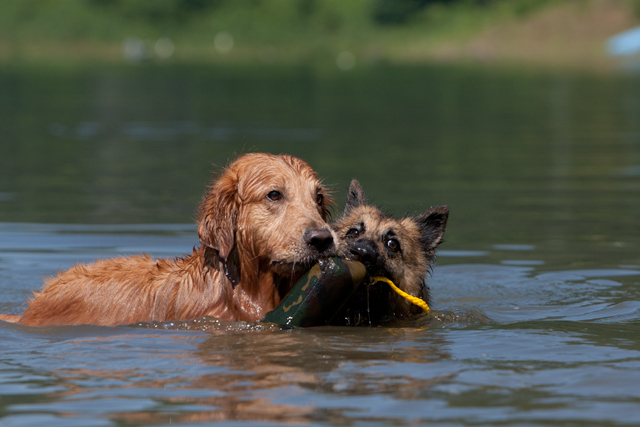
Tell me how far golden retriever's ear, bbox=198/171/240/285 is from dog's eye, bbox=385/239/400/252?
183 centimetres

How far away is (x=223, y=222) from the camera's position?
24.1 ft

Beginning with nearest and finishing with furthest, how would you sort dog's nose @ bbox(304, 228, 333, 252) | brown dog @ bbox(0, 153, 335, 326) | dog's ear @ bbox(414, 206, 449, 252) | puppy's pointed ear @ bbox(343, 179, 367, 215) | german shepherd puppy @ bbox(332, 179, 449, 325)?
dog's nose @ bbox(304, 228, 333, 252), brown dog @ bbox(0, 153, 335, 326), german shepherd puppy @ bbox(332, 179, 449, 325), dog's ear @ bbox(414, 206, 449, 252), puppy's pointed ear @ bbox(343, 179, 367, 215)

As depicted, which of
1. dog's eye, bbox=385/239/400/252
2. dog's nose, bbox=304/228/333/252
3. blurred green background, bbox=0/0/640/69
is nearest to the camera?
dog's nose, bbox=304/228/333/252

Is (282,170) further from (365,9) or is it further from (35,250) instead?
(365,9)

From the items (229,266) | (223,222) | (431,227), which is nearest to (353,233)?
(431,227)

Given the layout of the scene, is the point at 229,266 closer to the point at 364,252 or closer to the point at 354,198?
the point at 364,252

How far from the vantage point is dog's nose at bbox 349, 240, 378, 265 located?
819 cm

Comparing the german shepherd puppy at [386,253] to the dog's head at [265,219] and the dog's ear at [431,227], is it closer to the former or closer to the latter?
the dog's ear at [431,227]

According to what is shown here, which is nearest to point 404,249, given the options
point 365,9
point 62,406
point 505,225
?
point 62,406

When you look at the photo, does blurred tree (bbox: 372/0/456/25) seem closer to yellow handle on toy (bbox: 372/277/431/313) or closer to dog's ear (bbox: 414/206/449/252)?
dog's ear (bbox: 414/206/449/252)

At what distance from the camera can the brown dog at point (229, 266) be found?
23.2 ft

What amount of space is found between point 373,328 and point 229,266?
1.47 m

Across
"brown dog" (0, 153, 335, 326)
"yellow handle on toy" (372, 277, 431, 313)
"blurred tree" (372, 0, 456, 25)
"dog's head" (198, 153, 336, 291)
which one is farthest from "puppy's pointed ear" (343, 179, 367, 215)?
"blurred tree" (372, 0, 456, 25)

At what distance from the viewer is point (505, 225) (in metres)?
13.7
